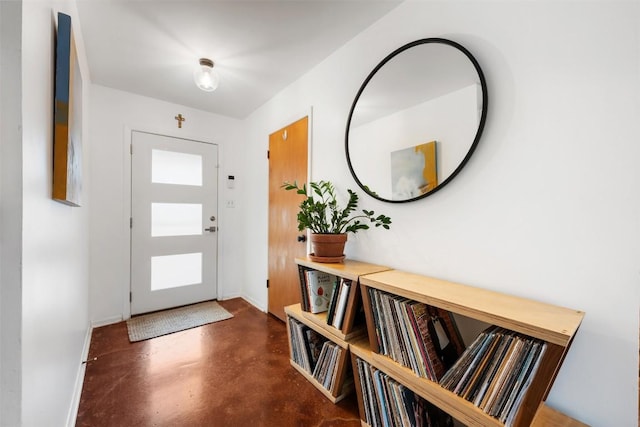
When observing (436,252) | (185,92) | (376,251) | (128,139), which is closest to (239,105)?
(185,92)

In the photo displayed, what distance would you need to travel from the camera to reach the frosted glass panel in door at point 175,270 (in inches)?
107

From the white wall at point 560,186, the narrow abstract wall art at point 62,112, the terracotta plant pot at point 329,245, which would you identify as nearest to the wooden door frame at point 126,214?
the narrow abstract wall art at point 62,112

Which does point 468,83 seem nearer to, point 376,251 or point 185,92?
point 376,251

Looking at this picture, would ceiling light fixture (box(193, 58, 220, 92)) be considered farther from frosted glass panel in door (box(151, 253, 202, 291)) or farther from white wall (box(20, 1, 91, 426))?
frosted glass panel in door (box(151, 253, 202, 291))

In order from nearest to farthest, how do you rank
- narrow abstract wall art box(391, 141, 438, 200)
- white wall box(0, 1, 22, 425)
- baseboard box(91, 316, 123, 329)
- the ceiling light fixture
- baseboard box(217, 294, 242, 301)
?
white wall box(0, 1, 22, 425), narrow abstract wall art box(391, 141, 438, 200), the ceiling light fixture, baseboard box(91, 316, 123, 329), baseboard box(217, 294, 242, 301)

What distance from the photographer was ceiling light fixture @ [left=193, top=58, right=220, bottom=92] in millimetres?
1995

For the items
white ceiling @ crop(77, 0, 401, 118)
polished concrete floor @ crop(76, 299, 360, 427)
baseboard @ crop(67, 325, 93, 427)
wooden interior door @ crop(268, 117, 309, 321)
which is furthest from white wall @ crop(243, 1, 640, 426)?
baseboard @ crop(67, 325, 93, 427)

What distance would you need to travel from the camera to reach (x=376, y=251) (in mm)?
1614

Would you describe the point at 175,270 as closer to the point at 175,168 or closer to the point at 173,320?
the point at 173,320

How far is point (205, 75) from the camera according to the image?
6.55 ft

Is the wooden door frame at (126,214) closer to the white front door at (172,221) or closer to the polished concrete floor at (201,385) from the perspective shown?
the white front door at (172,221)

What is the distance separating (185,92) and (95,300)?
7.23ft

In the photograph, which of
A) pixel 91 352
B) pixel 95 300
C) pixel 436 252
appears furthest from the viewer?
pixel 95 300

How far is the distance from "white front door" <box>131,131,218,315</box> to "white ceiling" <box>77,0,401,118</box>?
0.68 m
